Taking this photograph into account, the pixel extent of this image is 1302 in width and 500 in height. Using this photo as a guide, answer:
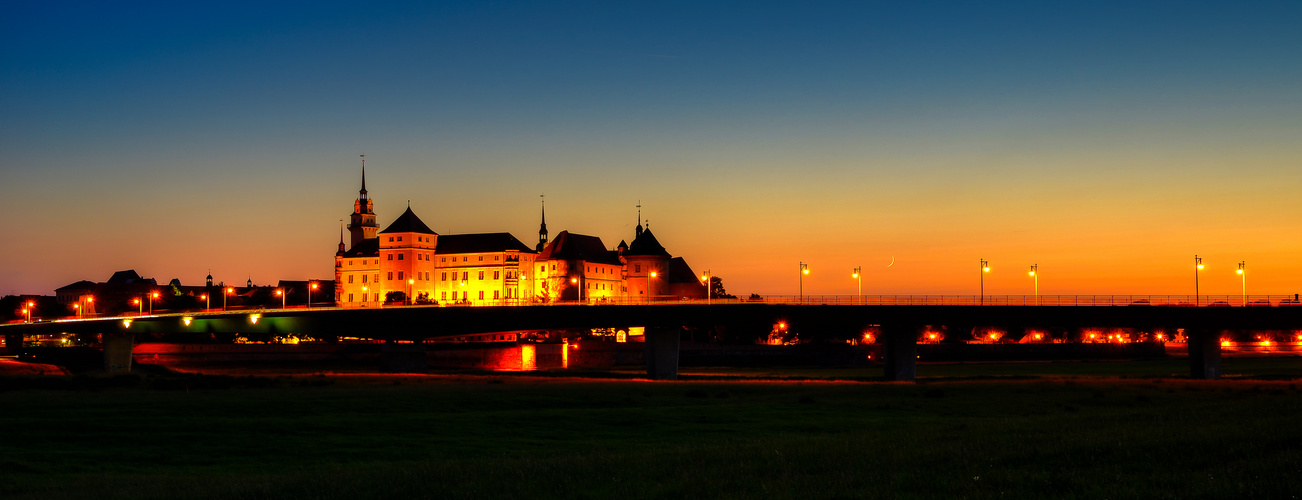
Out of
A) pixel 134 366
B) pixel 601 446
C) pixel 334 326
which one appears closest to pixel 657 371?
pixel 334 326

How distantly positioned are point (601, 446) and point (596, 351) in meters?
143

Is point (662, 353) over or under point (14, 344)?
over

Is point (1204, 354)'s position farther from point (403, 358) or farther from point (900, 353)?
point (403, 358)

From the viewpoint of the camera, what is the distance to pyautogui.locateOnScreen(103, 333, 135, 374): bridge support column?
134250 mm

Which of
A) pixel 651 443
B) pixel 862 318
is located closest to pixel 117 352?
pixel 862 318

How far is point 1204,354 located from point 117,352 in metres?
121

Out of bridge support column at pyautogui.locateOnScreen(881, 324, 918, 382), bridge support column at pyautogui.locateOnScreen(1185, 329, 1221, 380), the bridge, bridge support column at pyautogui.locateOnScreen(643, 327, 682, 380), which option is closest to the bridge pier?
the bridge

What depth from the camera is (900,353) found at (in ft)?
325

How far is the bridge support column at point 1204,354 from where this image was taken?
98.1 metres

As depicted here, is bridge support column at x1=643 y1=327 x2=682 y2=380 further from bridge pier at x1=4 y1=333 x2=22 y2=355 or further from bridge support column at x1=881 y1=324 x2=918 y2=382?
bridge pier at x1=4 y1=333 x2=22 y2=355

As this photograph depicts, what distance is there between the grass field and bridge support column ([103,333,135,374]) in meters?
64.7

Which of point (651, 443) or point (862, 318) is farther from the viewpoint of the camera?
point (862, 318)

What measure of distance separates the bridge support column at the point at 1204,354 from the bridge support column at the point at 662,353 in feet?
151

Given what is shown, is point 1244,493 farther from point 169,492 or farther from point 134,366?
point 134,366
